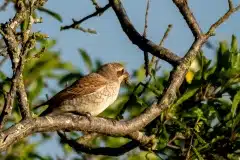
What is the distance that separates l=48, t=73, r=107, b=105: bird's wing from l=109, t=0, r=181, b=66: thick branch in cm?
173

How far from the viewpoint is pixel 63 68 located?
770cm

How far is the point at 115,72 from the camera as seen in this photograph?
8242mm

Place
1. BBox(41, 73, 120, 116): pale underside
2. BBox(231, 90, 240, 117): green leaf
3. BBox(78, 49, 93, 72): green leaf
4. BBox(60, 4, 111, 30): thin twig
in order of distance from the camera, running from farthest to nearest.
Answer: BBox(78, 49, 93, 72): green leaf → BBox(41, 73, 120, 116): pale underside → BBox(231, 90, 240, 117): green leaf → BBox(60, 4, 111, 30): thin twig

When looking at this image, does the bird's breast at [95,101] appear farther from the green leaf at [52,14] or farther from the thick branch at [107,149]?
the thick branch at [107,149]

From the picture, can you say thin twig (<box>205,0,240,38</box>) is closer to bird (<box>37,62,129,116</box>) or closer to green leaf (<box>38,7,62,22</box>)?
green leaf (<box>38,7,62,22</box>)

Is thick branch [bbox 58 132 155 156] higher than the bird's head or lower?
lower

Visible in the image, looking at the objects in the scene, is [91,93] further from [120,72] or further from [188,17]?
[188,17]

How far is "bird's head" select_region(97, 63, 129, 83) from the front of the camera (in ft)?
26.4

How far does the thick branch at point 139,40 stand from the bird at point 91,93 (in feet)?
4.66

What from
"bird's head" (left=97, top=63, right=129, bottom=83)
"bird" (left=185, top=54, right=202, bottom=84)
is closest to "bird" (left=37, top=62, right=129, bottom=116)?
"bird's head" (left=97, top=63, right=129, bottom=83)

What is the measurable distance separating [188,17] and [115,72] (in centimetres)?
283

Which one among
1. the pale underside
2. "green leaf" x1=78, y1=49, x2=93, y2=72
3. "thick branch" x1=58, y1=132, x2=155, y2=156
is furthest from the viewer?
"green leaf" x1=78, y1=49, x2=93, y2=72

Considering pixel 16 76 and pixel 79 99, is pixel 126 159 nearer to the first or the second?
pixel 79 99

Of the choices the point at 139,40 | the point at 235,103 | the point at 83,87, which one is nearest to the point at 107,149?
the point at 139,40
